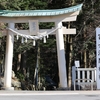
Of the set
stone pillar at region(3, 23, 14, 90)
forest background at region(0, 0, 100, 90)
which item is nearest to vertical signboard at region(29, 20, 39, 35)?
stone pillar at region(3, 23, 14, 90)

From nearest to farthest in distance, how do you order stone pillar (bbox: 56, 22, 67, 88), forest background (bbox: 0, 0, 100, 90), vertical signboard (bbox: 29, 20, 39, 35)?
1. stone pillar (bbox: 56, 22, 67, 88)
2. vertical signboard (bbox: 29, 20, 39, 35)
3. forest background (bbox: 0, 0, 100, 90)

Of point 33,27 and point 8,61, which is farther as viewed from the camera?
point 33,27

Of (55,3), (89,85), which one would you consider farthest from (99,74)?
(55,3)

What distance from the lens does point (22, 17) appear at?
61.6ft

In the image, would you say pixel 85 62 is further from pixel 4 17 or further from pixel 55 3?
pixel 4 17

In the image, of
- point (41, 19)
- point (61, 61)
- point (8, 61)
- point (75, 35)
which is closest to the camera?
point (61, 61)

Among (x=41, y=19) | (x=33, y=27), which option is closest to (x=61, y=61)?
(x=33, y=27)

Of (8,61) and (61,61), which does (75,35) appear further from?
(8,61)

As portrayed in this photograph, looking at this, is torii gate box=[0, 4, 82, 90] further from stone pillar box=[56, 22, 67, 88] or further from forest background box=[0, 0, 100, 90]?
forest background box=[0, 0, 100, 90]

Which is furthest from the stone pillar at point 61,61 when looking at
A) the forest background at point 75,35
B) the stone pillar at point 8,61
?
the forest background at point 75,35

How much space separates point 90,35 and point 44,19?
770 centimetres

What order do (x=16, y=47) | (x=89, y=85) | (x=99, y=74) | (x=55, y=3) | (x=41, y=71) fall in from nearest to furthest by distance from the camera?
(x=99, y=74), (x=89, y=85), (x=16, y=47), (x=55, y=3), (x=41, y=71)

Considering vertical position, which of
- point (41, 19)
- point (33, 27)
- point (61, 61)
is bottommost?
point (61, 61)

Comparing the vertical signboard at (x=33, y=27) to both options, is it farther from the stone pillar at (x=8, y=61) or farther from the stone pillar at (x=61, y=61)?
the stone pillar at (x=61, y=61)
